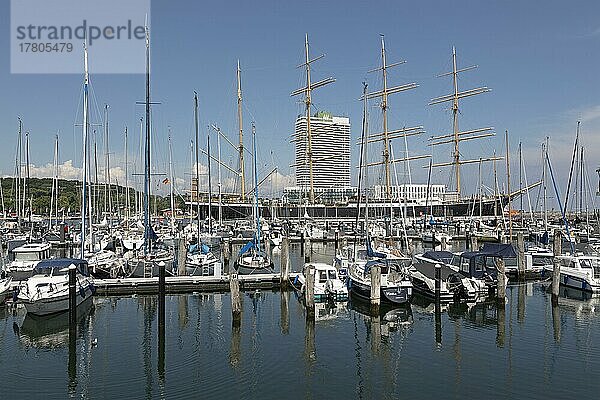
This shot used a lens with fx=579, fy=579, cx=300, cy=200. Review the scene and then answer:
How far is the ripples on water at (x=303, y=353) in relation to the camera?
20.4 metres

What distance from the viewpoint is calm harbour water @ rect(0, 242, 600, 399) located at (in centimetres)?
2039

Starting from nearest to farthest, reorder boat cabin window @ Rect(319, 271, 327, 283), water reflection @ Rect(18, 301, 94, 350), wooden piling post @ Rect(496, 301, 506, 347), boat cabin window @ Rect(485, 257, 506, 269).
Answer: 1. water reflection @ Rect(18, 301, 94, 350)
2. wooden piling post @ Rect(496, 301, 506, 347)
3. boat cabin window @ Rect(319, 271, 327, 283)
4. boat cabin window @ Rect(485, 257, 506, 269)

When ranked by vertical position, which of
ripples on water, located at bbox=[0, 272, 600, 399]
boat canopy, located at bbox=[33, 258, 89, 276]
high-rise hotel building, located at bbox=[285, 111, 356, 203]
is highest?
high-rise hotel building, located at bbox=[285, 111, 356, 203]

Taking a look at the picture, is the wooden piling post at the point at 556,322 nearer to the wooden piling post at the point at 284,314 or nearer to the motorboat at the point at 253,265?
the wooden piling post at the point at 284,314

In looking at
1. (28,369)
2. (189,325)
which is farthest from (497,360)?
(28,369)

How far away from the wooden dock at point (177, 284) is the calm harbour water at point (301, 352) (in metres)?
1.41

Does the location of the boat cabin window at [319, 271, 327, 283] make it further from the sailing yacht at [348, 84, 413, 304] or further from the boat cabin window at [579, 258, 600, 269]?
the boat cabin window at [579, 258, 600, 269]

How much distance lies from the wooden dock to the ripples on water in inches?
74.9

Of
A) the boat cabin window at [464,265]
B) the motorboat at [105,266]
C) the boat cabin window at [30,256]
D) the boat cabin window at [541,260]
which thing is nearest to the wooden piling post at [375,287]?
the boat cabin window at [464,265]

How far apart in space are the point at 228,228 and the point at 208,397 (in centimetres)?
6711

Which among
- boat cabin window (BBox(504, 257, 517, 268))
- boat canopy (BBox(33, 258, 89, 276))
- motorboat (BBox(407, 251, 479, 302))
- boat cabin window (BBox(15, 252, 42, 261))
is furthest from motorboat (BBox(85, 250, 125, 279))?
boat cabin window (BBox(504, 257, 517, 268))

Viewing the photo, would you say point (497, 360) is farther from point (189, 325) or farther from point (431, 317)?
point (189, 325)

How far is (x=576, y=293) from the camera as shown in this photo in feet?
121

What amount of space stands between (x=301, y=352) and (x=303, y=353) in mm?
177
